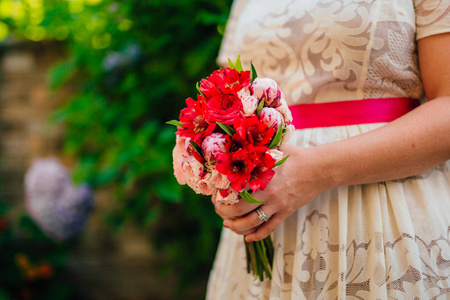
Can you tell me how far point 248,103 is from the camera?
75cm

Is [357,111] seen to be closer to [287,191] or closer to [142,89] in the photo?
[287,191]

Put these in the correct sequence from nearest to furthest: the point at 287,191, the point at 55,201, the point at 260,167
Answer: the point at 260,167 → the point at 287,191 → the point at 55,201

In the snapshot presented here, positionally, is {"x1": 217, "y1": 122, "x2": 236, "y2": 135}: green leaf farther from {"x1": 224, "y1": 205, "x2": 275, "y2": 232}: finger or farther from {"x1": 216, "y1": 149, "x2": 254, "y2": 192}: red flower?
{"x1": 224, "y1": 205, "x2": 275, "y2": 232}: finger

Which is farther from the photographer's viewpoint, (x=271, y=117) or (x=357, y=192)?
(x=357, y=192)

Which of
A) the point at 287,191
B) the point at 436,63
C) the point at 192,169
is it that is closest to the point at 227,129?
the point at 192,169

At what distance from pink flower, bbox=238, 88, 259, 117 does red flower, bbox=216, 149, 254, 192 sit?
89 mm

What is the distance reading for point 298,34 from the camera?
95 centimetres

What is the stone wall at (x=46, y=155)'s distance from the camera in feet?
8.68

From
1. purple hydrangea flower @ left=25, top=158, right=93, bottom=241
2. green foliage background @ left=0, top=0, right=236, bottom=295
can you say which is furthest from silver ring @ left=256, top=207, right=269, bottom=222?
purple hydrangea flower @ left=25, top=158, right=93, bottom=241

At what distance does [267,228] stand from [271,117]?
0.29m

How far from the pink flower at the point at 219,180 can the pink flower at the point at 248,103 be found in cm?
14

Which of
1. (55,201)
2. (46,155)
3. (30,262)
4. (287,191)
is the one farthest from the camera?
(46,155)

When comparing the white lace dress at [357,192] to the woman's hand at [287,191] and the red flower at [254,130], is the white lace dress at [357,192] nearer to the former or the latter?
the woman's hand at [287,191]

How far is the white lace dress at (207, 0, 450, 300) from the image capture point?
2.69ft
